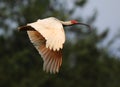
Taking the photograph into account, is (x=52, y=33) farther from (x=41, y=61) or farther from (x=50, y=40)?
(x=41, y=61)

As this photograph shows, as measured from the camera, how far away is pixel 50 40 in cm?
965

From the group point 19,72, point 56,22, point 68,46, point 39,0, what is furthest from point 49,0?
point 56,22

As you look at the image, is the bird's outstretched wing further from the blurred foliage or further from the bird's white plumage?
the blurred foliage

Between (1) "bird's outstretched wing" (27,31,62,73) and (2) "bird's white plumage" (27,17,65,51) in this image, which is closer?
(2) "bird's white plumage" (27,17,65,51)

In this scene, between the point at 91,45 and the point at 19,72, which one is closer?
the point at 19,72

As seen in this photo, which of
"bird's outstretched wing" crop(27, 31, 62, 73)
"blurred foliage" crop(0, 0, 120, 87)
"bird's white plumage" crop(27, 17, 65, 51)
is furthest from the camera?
"blurred foliage" crop(0, 0, 120, 87)

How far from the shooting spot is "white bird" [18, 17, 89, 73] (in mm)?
9625

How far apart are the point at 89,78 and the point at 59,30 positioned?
142 ft

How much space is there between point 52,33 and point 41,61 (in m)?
35.7

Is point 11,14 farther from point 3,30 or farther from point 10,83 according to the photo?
point 10,83

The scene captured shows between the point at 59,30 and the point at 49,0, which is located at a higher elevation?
the point at 59,30

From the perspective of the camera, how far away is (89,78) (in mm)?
53156

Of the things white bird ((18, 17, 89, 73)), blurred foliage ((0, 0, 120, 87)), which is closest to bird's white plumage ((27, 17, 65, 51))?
white bird ((18, 17, 89, 73))

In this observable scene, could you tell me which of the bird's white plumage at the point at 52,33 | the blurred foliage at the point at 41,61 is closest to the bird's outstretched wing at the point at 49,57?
the bird's white plumage at the point at 52,33
